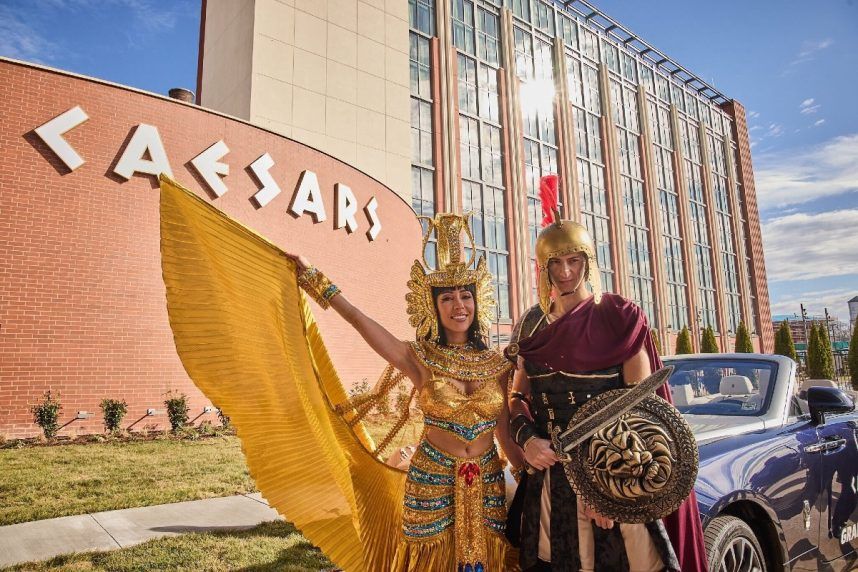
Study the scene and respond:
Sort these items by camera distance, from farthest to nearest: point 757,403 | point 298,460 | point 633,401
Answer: point 757,403, point 298,460, point 633,401

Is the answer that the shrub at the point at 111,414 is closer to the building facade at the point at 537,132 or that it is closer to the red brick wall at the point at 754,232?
the building facade at the point at 537,132

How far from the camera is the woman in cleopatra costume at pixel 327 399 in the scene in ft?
8.70

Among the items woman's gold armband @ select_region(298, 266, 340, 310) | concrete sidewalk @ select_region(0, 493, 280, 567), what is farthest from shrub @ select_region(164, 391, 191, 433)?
woman's gold armband @ select_region(298, 266, 340, 310)

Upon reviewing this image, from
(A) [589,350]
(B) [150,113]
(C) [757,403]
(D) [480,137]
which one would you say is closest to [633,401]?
(A) [589,350]

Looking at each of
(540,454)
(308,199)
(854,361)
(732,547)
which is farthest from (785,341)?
(540,454)

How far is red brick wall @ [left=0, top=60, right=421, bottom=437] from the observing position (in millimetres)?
9875

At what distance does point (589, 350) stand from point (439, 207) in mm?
28522

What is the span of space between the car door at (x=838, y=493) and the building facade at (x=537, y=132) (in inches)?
635

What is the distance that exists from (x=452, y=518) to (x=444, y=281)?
123 centimetres

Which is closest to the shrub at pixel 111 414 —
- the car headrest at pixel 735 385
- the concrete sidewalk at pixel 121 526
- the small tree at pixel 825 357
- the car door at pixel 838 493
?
the concrete sidewalk at pixel 121 526

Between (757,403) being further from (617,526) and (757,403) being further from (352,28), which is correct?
(352,28)

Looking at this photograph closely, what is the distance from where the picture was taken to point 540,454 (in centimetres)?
232

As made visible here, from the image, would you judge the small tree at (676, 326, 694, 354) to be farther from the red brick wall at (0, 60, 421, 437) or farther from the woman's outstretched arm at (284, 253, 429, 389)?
the woman's outstretched arm at (284, 253, 429, 389)

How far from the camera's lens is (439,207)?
30.5m
